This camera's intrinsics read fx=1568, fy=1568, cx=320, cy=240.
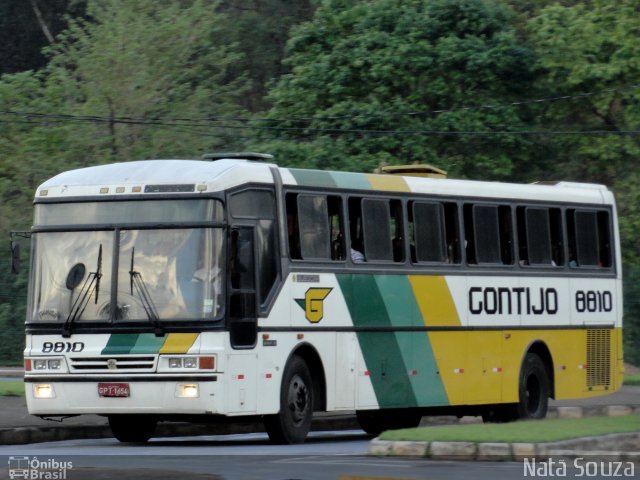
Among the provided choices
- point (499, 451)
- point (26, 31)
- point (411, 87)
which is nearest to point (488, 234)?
point (499, 451)

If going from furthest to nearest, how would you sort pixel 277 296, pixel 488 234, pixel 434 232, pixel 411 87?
pixel 411 87 → pixel 488 234 → pixel 434 232 → pixel 277 296

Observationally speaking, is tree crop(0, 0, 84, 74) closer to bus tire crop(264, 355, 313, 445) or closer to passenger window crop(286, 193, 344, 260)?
passenger window crop(286, 193, 344, 260)

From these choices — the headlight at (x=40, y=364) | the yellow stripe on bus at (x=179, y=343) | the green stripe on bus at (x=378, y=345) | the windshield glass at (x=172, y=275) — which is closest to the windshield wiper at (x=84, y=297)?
the windshield glass at (x=172, y=275)

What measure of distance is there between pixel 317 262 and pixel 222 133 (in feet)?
84.0

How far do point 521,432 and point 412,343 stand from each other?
4.63 m

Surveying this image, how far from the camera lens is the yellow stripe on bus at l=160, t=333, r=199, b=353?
15.9 meters

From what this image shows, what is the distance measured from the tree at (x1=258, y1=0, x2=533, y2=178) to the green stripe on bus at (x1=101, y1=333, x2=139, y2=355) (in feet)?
71.6

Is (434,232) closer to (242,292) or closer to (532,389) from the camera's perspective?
(532,389)

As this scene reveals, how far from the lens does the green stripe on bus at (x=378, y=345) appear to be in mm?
18172

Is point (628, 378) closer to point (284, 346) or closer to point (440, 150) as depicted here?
point (440, 150)

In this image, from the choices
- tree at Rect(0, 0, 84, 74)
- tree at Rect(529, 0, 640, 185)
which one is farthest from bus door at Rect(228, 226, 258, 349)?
tree at Rect(0, 0, 84, 74)

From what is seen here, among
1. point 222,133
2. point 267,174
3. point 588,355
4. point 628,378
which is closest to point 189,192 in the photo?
point 267,174

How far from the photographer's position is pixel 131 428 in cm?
1744

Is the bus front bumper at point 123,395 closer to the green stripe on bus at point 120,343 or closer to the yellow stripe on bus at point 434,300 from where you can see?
the green stripe on bus at point 120,343
